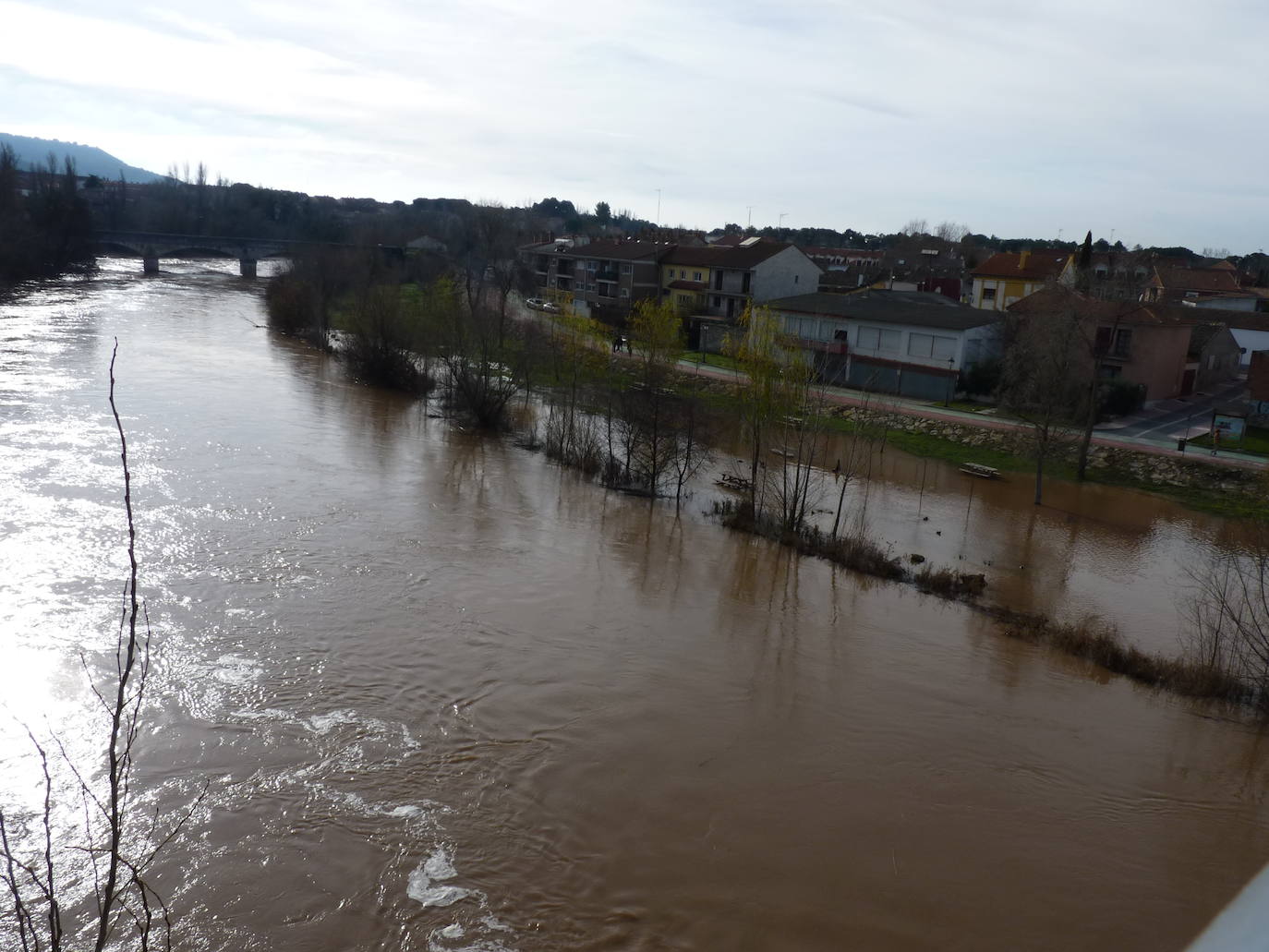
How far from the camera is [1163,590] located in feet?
56.2

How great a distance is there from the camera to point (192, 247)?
66.3m

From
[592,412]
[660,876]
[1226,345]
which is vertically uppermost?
[1226,345]

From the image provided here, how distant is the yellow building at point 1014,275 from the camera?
43.0 m

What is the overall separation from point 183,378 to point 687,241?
44875 millimetres

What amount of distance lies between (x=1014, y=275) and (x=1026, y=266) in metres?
0.76

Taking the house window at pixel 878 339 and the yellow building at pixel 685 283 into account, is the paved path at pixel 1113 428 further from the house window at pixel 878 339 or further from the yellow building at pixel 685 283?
the yellow building at pixel 685 283

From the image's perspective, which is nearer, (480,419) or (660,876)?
(660,876)

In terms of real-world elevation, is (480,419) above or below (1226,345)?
below

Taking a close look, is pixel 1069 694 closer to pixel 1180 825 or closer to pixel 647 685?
pixel 1180 825

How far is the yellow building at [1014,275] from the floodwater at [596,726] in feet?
88.3

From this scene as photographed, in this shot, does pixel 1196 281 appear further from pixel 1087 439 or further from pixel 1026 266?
pixel 1087 439

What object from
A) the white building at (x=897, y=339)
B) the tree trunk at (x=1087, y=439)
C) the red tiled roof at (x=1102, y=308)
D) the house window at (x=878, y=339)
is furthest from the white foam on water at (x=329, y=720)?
the house window at (x=878, y=339)

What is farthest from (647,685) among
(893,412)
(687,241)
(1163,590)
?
(687,241)

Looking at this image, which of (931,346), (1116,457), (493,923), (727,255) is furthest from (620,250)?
(493,923)
